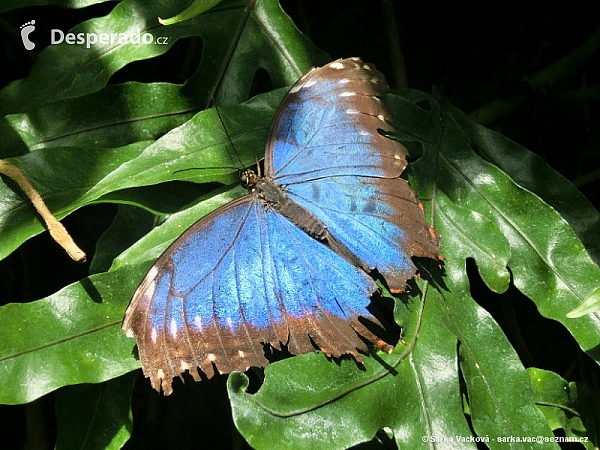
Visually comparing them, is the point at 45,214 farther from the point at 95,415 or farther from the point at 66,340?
the point at 95,415

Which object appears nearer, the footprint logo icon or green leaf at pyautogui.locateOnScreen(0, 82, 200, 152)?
green leaf at pyautogui.locateOnScreen(0, 82, 200, 152)

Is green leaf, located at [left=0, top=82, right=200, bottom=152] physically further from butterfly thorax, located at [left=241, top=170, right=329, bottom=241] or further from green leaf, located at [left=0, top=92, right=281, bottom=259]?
butterfly thorax, located at [left=241, top=170, right=329, bottom=241]

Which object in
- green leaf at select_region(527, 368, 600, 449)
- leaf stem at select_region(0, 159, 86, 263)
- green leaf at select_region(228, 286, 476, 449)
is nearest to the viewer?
green leaf at select_region(228, 286, 476, 449)

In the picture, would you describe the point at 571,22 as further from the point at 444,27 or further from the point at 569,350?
the point at 569,350

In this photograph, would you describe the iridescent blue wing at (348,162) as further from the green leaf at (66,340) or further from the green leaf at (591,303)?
the green leaf at (66,340)

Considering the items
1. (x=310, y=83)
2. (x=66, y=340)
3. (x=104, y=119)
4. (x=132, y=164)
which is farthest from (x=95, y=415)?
(x=310, y=83)

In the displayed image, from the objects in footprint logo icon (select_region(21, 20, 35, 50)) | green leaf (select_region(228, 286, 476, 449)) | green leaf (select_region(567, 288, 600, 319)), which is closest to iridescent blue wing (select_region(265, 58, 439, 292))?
green leaf (select_region(228, 286, 476, 449))

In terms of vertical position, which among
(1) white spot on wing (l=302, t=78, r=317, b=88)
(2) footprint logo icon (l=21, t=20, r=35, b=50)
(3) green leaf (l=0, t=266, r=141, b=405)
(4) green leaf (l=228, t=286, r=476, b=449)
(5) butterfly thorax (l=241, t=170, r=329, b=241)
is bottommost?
(4) green leaf (l=228, t=286, r=476, b=449)
